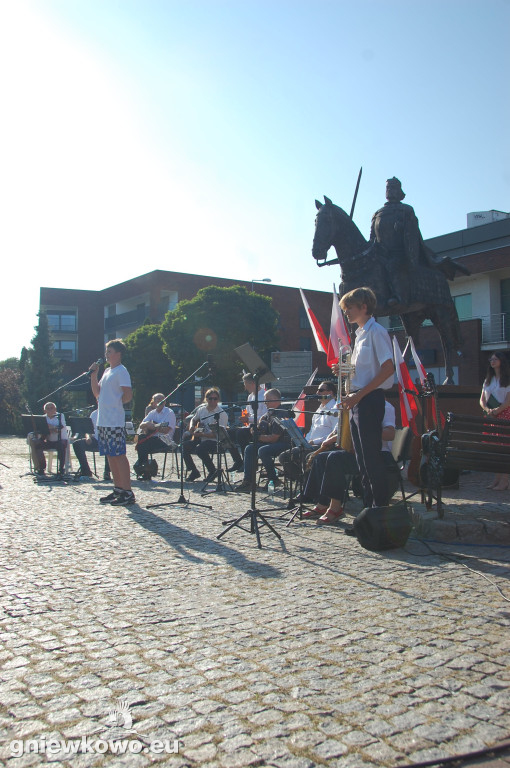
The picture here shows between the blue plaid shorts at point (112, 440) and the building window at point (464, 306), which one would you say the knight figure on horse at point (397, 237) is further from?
the building window at point (464, 306)

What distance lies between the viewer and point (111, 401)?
8.35 meters

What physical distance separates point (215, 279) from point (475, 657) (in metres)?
57.4

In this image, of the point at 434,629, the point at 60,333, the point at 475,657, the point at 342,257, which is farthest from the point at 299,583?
the point at 60,333

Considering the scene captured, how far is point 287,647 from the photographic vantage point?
3230 mm

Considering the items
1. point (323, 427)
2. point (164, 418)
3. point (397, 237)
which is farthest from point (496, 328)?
point (323, 427)

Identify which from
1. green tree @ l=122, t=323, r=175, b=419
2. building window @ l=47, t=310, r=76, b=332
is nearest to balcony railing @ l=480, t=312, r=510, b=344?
green tree @ l=122, t=323, r=175, b=419

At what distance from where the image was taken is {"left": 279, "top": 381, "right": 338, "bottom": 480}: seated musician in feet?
26.5

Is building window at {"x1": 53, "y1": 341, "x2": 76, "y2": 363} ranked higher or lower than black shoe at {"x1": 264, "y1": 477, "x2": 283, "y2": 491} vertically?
higher

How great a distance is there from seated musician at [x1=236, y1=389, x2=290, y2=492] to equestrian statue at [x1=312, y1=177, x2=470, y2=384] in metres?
2.32

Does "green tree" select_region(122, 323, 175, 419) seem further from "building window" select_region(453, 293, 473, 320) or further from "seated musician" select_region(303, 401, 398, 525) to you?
"seated musician" select_region(303, 401, 398, 525)

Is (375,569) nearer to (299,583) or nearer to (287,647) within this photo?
(299,583)

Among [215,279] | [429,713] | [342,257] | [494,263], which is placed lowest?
[429,713]

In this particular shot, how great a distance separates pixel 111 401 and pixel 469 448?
4435mm

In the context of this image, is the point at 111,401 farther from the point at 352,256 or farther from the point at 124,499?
the point at 352,256
